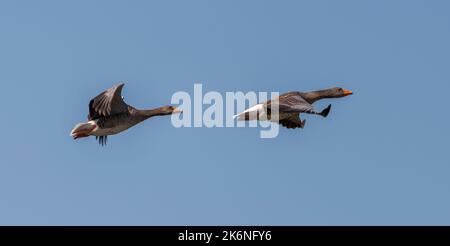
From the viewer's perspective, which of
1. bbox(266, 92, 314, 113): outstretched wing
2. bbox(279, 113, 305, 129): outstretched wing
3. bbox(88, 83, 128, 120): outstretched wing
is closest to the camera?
bbox(88, 83, 128, 120): outstretched wing

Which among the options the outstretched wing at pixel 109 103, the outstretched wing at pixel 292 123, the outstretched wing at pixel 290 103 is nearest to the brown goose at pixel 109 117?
the outstretched wing at pixel 109 103

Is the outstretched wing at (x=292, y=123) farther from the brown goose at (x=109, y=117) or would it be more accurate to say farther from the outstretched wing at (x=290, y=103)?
the brown goose at (x=109, y=117)

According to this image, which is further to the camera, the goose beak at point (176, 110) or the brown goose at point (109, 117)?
the goose beak at point (176, 110)

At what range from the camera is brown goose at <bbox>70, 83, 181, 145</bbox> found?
36875 mm

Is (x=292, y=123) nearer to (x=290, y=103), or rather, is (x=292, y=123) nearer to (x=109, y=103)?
(x=290, y=103)

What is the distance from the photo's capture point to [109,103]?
120 ft

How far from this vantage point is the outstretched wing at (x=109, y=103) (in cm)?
3662

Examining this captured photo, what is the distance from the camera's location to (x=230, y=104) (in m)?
38.7

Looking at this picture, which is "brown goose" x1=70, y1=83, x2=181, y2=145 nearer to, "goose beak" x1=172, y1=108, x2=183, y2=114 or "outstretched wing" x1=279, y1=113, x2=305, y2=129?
"goose beak" x1=172, y1=108, x2=183, y2=114

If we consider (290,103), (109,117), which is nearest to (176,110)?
(109,117)

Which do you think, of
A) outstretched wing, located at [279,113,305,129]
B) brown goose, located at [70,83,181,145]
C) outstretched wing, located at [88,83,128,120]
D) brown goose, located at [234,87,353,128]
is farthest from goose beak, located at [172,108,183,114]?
outstretched wing, located at [279,113,305,129]

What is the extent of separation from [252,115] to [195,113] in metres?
2.24

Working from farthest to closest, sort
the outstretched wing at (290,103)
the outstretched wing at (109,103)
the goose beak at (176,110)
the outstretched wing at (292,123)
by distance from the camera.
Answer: the outstretched wing at (292,123), the goose beak at (176,110), the outstretched wing at (290,103), the outstretched wing at (109,103)

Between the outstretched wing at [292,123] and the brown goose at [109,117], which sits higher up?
the outstretched wing at [292,123]
